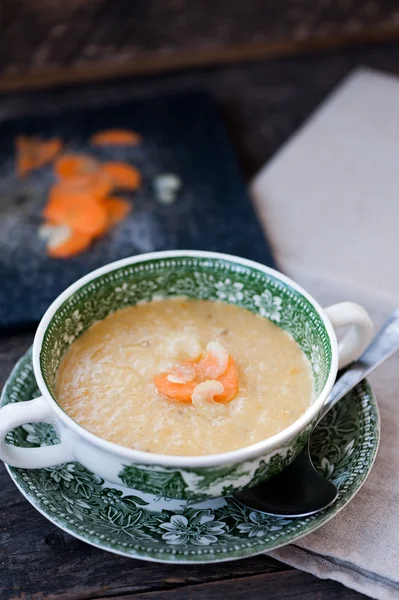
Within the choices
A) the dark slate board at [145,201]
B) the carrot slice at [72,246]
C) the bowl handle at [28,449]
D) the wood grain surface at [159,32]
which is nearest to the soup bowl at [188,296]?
the bowl handle at [28,449]

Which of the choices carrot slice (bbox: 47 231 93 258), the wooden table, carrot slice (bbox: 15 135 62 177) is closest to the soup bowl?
→ the wooden table

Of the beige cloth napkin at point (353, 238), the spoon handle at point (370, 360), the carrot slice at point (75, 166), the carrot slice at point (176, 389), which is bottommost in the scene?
the beige cloth napkin at point (353, 238)

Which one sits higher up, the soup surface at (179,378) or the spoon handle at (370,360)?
the soup surface at (179,378)

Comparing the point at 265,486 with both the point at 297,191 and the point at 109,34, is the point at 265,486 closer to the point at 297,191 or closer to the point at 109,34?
the point at 297,191

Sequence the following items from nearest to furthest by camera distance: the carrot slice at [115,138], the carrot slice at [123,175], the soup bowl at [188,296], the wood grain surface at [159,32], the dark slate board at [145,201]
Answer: the soup bowl at [188,296]
the dark slate board at [145,201]
the carrot slice at [123,175]
the carrot slice at [115,138]
the wood grain surface at [159,32]

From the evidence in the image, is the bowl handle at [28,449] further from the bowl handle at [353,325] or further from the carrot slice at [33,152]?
the carrot slice at [33,152]

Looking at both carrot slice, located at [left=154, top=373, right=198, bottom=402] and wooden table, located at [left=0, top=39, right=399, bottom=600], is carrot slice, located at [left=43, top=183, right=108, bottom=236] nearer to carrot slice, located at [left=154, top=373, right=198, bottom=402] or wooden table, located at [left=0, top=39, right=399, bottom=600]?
wooden table, located at [left=0, top=39, right=399, bottom=600]

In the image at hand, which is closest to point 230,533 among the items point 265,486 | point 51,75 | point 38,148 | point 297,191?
point 265,486
